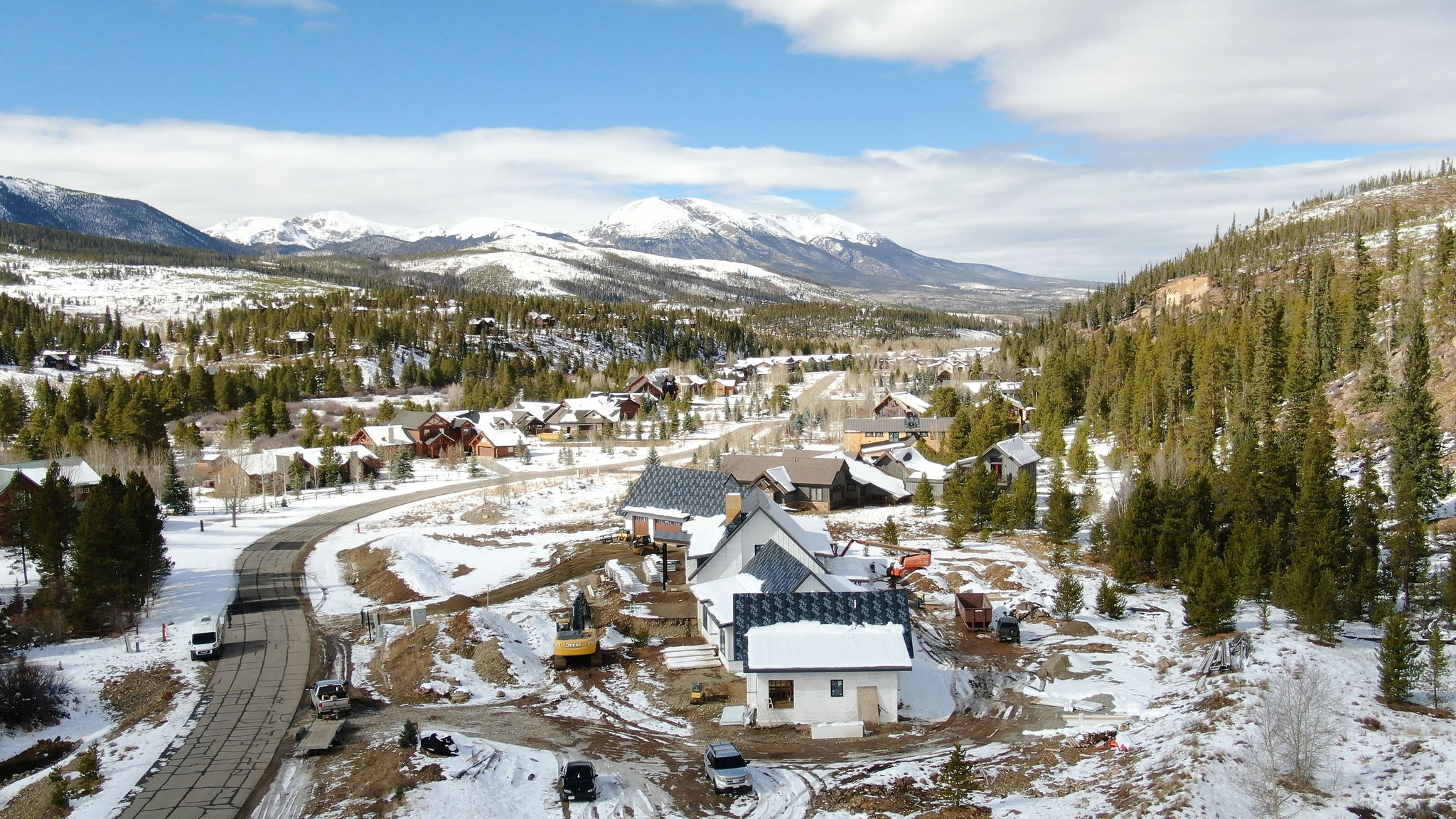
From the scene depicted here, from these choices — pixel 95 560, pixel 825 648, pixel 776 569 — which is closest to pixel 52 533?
pixel 95 560

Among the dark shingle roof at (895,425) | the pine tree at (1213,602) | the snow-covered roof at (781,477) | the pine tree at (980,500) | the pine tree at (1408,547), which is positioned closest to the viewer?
the pine tree at (1213,602)

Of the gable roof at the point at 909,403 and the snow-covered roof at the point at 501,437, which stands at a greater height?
the gable roof at the point at 909,403

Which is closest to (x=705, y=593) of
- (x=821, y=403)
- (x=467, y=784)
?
(x=467, y=784)

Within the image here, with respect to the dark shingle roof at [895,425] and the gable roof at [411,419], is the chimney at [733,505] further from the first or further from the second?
the gable roof at [411,419]

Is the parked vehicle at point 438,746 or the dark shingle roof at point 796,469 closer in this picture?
the parked vehicle at point 438,746

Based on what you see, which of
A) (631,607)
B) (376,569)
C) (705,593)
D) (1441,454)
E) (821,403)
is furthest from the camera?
(821,403)

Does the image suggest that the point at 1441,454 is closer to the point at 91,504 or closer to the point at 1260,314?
the point at 1260,314

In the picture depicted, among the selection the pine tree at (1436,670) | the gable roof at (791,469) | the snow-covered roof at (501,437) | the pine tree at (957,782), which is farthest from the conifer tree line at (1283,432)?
the snow-covered roof at (501,437)
